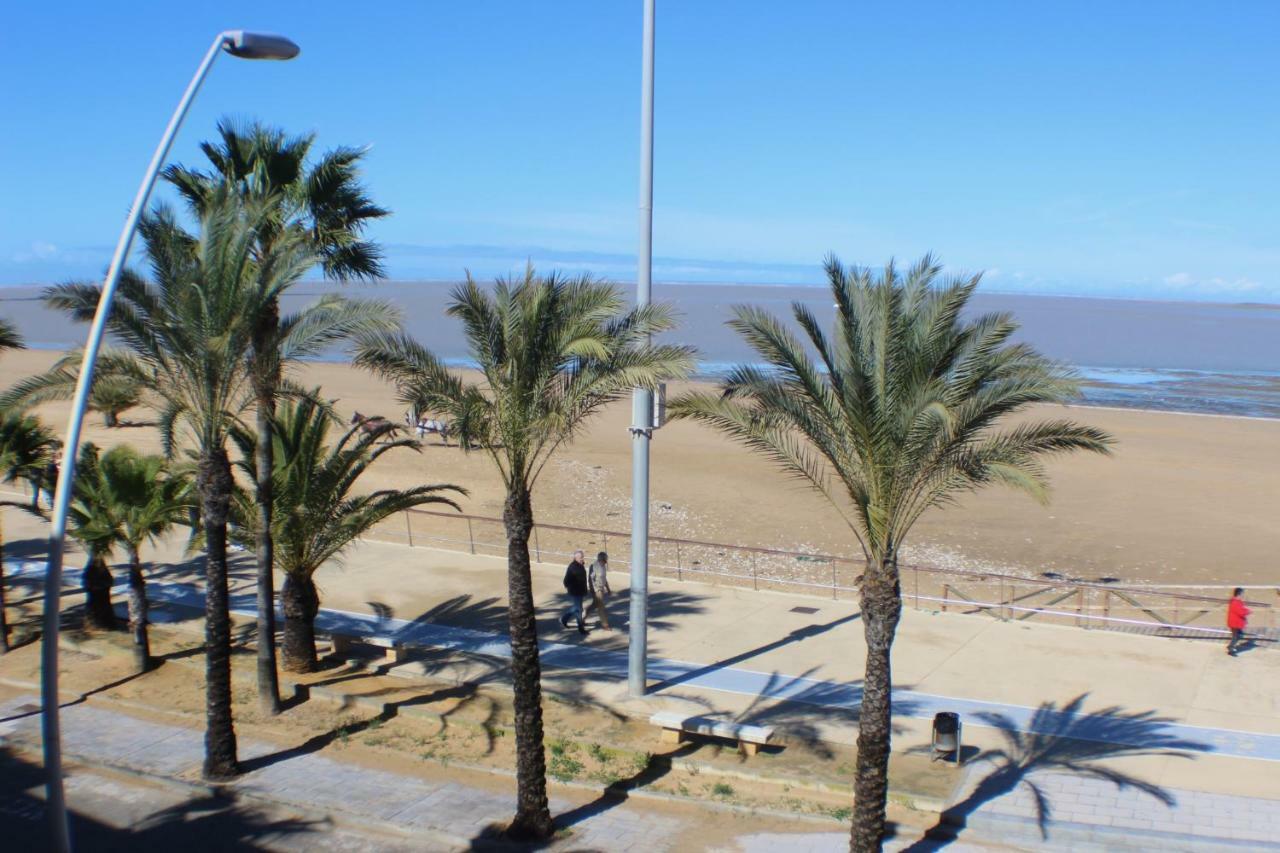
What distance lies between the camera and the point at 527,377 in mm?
10508

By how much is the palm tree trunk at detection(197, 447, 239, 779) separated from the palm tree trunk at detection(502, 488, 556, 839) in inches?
132

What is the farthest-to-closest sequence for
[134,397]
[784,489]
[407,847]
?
[784,489] < [134,397] < [407,847]

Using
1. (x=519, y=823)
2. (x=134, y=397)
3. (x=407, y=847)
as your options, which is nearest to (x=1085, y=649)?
(x=519, y=823)

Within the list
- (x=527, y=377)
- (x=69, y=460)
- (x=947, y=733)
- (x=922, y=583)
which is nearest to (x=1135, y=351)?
(x=922, y=583)

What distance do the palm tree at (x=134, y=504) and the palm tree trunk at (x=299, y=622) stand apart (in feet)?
6.16

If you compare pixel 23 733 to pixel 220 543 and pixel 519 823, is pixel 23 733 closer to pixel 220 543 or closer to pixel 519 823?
pixel 220 543

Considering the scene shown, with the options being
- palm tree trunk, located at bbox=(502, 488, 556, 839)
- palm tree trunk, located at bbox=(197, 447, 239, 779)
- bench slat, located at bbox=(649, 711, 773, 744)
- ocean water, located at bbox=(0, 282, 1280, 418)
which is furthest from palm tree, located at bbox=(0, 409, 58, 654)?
ocean water, located at bbox=(0, 282, 1280, 418)

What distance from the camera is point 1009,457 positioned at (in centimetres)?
955

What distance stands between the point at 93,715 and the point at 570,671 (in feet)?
19.1

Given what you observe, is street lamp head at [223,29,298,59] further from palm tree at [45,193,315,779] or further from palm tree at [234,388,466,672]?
palm tree at [234,388,466,672]

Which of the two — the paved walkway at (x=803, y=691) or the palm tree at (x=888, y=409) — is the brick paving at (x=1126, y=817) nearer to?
the paved walkway at (x=803, y=691)

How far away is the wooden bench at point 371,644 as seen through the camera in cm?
1533

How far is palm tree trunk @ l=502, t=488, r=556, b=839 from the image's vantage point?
34.4 feet

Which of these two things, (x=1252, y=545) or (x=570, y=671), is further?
(x=1252, y=545)
